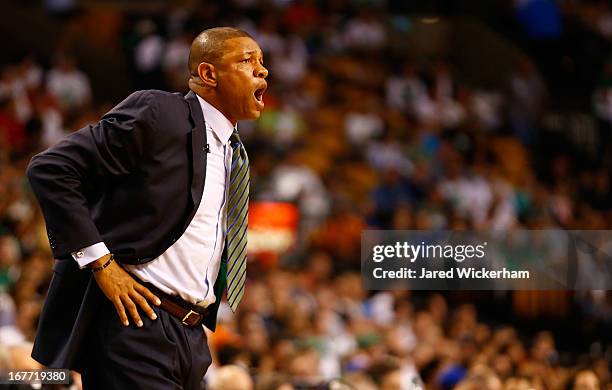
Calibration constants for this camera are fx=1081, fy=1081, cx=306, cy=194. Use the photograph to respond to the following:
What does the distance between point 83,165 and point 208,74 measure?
18.7 inches

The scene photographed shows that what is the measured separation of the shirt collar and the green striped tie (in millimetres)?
67

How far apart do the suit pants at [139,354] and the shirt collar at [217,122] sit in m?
0.53

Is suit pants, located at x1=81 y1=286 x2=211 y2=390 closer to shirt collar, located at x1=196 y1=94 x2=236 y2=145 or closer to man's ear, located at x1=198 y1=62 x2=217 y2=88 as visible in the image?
shirt collar, located at x1=196 y1=94 x2=236 y2=145

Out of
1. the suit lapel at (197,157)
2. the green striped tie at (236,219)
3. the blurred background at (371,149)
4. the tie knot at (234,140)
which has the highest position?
the suit lapel at (197,157)

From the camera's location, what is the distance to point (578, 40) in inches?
544

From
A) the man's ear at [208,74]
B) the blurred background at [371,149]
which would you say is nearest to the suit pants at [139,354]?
the man's ear at [208,74]

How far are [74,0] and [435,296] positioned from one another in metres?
7.54

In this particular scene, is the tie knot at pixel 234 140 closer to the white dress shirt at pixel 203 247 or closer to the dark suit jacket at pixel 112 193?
the white dress shirt at pixel 203 247

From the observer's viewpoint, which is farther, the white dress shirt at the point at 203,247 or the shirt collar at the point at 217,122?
the shirt collar at the point at 217,122

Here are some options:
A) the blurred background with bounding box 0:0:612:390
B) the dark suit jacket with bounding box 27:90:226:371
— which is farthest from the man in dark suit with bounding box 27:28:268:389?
the blurred background with bounding box 0:0:612:390

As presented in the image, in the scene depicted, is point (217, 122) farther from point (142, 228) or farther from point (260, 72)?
point (142, 228)

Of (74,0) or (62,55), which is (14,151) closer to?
(62,55)

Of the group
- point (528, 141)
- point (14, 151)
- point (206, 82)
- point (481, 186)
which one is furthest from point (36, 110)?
point (206, 82)

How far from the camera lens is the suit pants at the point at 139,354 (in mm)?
2814
